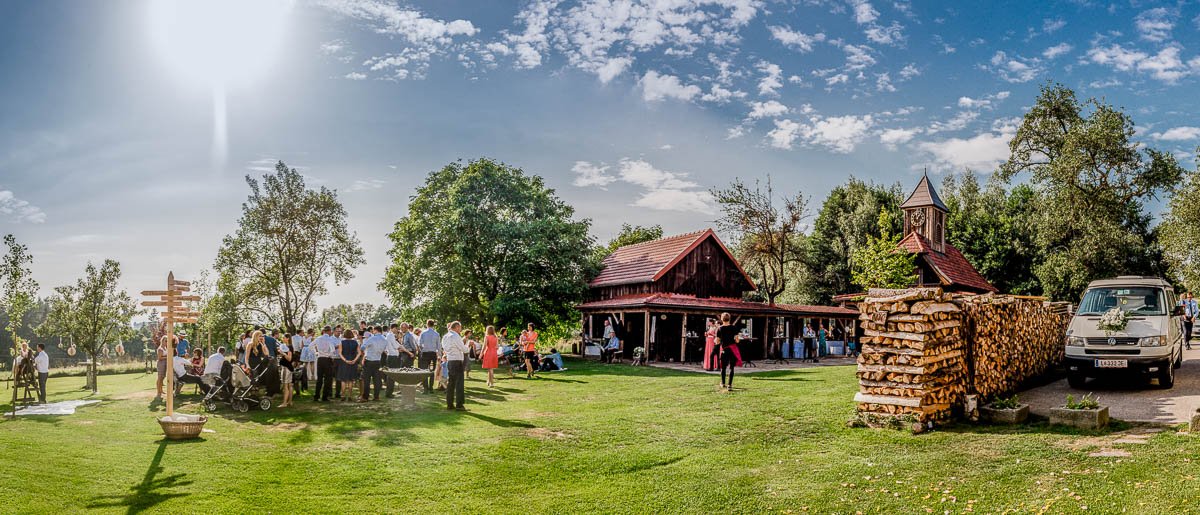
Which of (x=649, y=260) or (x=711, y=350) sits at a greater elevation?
(x=649, y=260)

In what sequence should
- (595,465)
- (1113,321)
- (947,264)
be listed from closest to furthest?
(595,465) → (1113,321) → (947,264)

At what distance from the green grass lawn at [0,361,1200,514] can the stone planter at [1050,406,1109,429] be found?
253mm

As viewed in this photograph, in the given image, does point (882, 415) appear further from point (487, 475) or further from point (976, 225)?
point (976, 225)

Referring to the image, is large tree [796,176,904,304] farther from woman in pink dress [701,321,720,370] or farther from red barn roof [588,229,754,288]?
woman in pink dress [701,321,720,370]

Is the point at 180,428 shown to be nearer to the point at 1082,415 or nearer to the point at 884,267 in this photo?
the point at 1082,415

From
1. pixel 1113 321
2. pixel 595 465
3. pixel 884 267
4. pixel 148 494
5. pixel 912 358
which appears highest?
pixel 884 267

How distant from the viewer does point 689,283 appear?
3120cm

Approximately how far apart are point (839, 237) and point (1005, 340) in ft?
121

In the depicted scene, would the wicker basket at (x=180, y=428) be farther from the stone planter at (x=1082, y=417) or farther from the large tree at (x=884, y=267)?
the large tree at (x=884, y=267)

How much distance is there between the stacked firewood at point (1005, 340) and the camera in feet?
33.9

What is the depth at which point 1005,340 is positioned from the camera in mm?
11586

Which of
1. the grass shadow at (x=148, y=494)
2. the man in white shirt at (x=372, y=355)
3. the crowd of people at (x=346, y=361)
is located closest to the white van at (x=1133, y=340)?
the crowd of people at (x=346, y=361)

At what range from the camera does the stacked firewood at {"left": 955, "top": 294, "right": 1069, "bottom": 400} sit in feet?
33.9

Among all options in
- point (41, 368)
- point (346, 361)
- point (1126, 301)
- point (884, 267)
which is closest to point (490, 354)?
point (346, 361)
